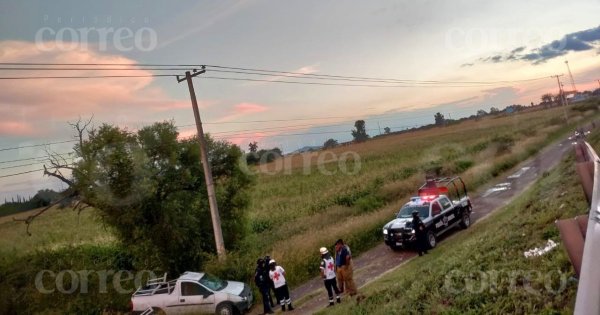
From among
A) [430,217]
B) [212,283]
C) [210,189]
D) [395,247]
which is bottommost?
[395,247]

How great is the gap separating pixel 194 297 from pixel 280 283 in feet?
11.0

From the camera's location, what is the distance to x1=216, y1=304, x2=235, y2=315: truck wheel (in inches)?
634

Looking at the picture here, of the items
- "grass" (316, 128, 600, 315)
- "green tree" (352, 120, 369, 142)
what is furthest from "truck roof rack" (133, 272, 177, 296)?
"green tree" (352, 120, 369, 142)

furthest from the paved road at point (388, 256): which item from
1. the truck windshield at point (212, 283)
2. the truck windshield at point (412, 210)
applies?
the truck windshield at point (412, 210)

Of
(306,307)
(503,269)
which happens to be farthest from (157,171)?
(503,269)

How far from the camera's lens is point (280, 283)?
15.7 metres

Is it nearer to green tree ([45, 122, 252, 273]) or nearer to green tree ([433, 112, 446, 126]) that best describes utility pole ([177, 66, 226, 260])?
green tree ([45, 122, 252, 273])

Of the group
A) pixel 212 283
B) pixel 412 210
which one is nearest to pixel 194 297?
pixel 212 283

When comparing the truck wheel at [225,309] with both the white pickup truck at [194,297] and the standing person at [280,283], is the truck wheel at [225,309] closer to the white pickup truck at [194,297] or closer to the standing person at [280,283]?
the white pickup truck at [194,297]

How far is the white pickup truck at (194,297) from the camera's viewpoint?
53.2 ft

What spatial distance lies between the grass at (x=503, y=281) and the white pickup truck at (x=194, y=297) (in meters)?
4.57

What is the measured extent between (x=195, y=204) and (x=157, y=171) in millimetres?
2694

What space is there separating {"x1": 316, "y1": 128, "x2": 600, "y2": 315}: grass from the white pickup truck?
4.57m

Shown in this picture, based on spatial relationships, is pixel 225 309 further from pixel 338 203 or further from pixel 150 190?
pixel 338 203
